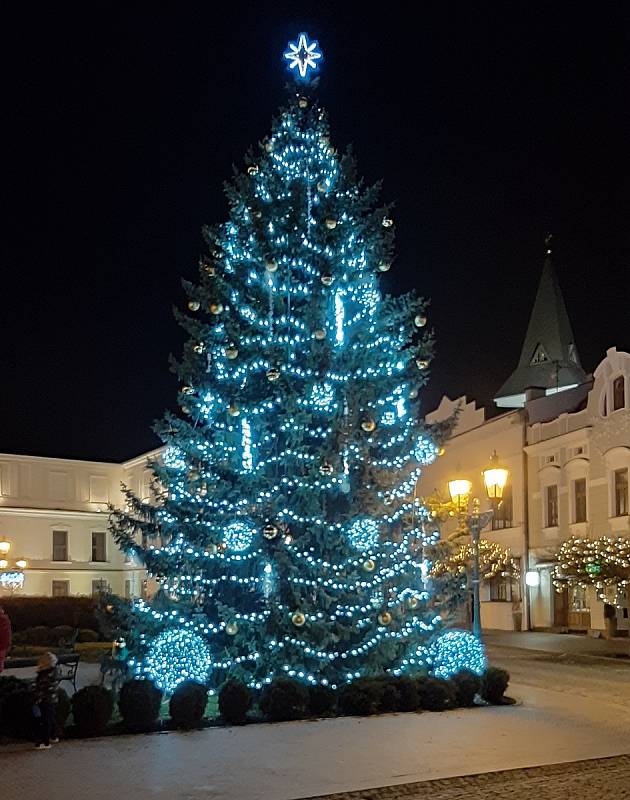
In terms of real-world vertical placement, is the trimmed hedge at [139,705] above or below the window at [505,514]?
below

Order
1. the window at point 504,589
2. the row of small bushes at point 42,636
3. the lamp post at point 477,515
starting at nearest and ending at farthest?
the lamp post at point 477,515 < the row of small bushes at point 42,636 < the window at point 504,589

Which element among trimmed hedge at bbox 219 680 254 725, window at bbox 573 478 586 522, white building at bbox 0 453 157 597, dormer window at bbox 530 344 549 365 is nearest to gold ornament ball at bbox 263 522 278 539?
trimmed hedge at bbox 219 680 254 725

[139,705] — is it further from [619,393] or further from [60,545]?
[60,545]

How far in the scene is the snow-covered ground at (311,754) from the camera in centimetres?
968

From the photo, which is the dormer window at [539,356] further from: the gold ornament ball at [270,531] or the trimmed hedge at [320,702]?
the trimmed hedge at [320,702]

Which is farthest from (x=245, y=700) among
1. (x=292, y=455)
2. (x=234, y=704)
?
(x=292, y=455)

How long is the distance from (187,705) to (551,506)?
98.2ft

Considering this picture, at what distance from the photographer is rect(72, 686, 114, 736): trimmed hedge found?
12055mm

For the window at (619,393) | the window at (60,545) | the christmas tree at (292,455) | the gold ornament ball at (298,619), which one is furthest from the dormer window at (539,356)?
the gold ornament ball at (298,619)

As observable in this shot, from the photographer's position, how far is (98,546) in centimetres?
6425

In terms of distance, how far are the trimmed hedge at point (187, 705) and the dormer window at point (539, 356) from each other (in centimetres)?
5427

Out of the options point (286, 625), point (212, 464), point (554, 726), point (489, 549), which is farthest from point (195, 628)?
point (489, 549)

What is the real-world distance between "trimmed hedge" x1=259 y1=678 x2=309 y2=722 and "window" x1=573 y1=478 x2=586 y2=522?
2638 cm

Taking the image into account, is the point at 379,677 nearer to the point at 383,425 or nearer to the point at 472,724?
the point at 472,724
